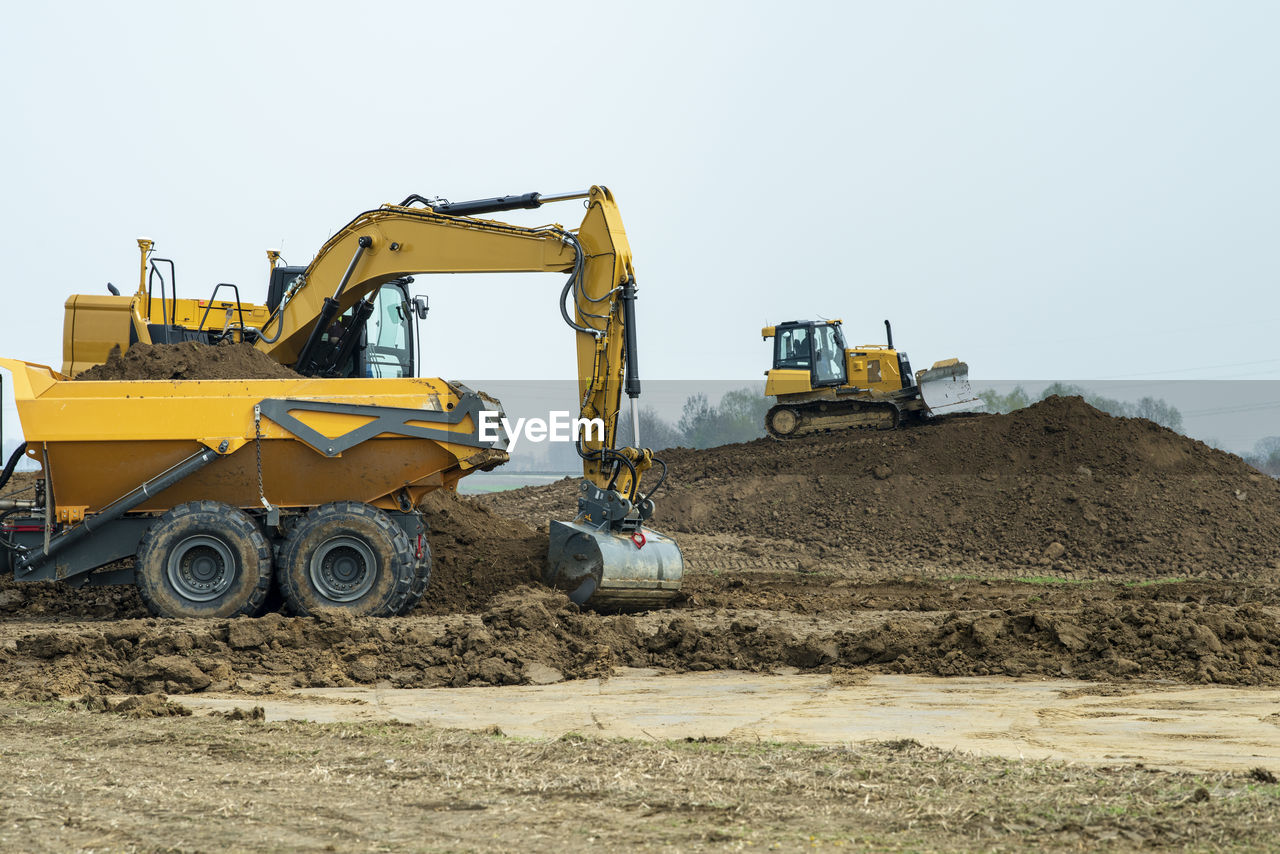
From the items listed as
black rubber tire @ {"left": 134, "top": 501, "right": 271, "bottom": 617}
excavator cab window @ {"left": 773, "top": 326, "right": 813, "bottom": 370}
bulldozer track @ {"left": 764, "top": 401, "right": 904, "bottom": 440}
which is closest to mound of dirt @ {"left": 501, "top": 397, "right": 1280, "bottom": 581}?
bulldozer track @ {"left": 764, "top": 401, "right": 904, "bottom": 440}

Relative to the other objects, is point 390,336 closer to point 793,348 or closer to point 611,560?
point 611,560

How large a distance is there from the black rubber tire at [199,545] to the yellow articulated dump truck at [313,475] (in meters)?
0.01

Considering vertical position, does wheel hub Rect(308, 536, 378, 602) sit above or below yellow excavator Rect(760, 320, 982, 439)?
below

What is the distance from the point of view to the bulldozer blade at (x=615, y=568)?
989 centimetres

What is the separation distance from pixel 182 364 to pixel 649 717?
609 centimetres

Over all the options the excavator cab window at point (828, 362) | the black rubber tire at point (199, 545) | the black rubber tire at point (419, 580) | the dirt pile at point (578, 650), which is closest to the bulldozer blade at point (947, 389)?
the excavator cab window at point (828, 362)

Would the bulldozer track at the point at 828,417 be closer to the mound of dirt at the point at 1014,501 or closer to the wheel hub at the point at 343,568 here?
the mound of dirt at the point at 1014,501

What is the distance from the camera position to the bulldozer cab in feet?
92.2

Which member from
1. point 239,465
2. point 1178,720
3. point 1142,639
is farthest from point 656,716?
point 239,465

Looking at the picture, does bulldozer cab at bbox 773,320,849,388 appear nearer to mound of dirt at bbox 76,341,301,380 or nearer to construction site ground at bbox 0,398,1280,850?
construction site ground at bbox 0,398,1280,850

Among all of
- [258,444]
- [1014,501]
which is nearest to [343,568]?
[258,444]

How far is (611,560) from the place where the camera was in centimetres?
986

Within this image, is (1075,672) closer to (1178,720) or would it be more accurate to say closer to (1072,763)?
(1178,720)

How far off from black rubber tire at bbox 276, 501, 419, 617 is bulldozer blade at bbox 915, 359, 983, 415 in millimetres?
18779
